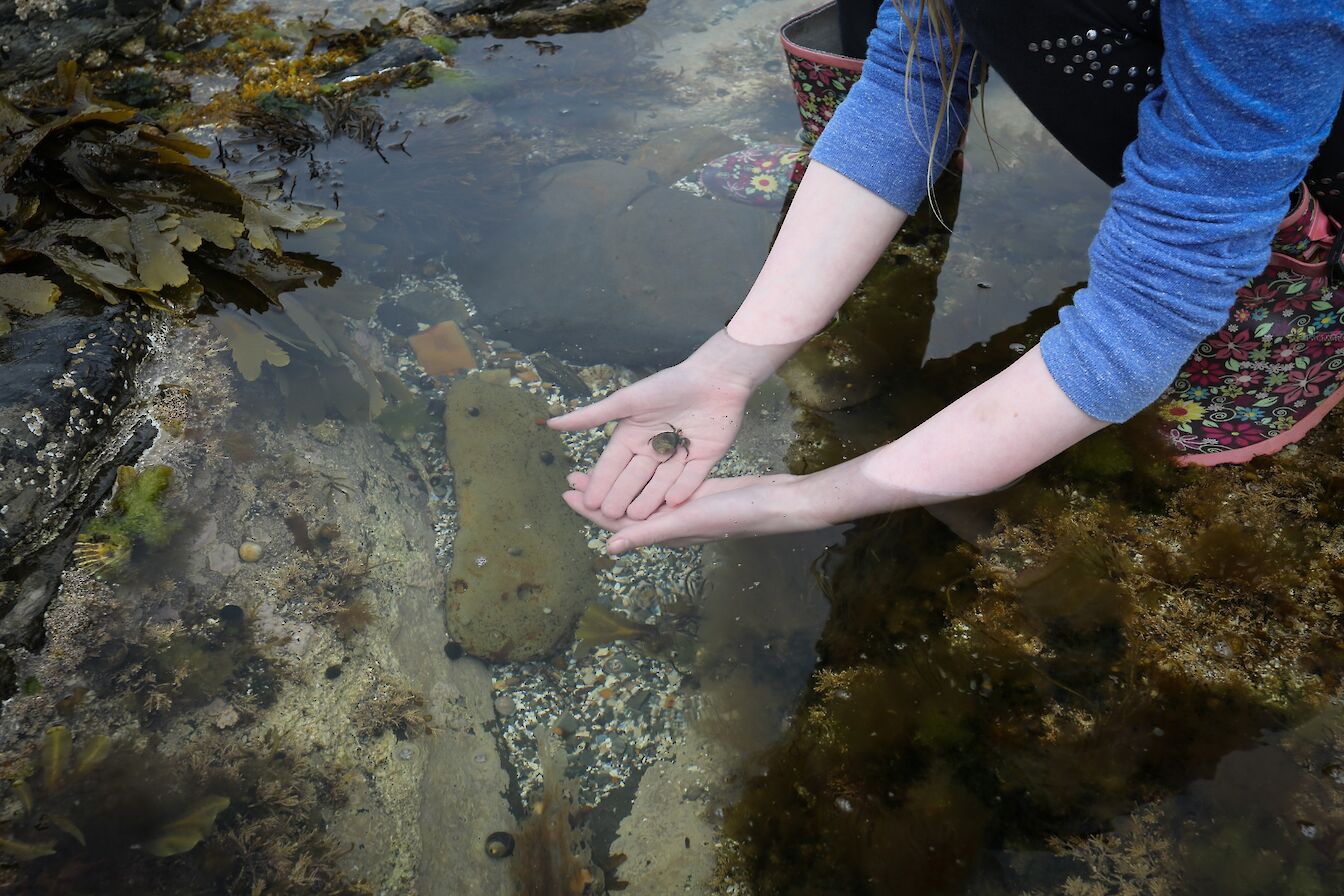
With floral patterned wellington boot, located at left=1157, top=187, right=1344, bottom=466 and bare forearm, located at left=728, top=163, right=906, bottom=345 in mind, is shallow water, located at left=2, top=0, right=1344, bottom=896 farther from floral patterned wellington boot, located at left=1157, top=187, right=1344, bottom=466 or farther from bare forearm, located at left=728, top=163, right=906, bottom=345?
bare forearm, located at left=728, top=163, right=906, bottom=345

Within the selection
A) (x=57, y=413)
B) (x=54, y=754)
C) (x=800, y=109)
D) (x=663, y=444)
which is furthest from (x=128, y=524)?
(x=800, y=109)

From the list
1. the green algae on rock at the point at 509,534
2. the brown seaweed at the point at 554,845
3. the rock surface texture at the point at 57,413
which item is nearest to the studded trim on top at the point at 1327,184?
the green algae on rock at the point at 509,534

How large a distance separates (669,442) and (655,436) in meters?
0.04

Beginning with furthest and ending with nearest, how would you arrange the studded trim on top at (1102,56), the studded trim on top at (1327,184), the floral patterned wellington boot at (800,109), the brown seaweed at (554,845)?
the floral patterned wellington boot at (800,109) < the brown seaweed at (554,845) < the studded trim on top at (1327,184) < the studded trim on top at (1102,56)

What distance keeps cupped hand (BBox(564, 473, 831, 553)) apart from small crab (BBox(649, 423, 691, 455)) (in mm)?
125

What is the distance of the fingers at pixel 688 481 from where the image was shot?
219cm

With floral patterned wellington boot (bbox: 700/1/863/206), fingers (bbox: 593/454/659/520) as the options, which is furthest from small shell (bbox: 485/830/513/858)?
floral patterned wellington boot (bbox: 700/1/863/206)

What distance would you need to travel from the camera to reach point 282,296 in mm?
2877

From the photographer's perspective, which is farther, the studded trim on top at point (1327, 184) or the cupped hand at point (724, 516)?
the cupped hand at point (724, 516)

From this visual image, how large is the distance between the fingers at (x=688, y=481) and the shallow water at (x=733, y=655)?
225 mm

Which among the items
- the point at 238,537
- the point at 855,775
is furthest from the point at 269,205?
the point at 855,775

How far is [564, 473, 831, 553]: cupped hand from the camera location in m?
2.12

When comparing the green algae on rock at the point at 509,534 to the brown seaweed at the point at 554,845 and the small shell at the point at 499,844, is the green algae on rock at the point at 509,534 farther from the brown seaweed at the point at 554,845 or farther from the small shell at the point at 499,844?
the small shell at the point at 499,844

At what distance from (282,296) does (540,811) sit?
2.00 metres
